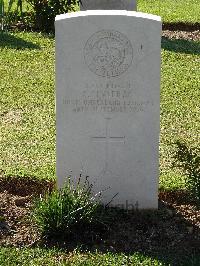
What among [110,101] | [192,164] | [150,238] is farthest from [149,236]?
[110,101]

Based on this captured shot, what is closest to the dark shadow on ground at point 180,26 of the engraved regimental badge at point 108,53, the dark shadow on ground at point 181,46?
the dark shadow on ground at point 181,46

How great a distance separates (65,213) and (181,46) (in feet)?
24.3

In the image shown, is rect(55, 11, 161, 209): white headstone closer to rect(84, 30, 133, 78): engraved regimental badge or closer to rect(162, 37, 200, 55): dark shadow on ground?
rect(84, 30, 133, 78): engraved regimental badge

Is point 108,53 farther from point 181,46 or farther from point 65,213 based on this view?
point 181,46

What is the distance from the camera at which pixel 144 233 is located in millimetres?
5215

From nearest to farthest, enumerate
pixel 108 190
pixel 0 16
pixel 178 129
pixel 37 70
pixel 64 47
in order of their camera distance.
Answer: pixel 64 47, pixel 108 190, pixel 178 129, pixel 37 70, pixel 0 16

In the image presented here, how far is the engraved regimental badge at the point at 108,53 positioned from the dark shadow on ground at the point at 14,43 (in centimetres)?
644

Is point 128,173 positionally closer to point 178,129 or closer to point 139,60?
point 139,60

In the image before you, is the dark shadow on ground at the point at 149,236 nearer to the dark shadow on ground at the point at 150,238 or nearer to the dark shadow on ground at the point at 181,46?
the dark shadow on ground at the point at 150,238

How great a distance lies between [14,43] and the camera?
38.6ft

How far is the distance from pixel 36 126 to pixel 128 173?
2.62 meters

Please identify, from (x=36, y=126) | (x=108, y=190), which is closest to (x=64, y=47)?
(x=108, y=190)

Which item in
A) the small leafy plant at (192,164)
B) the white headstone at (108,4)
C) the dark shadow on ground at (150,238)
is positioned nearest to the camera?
the dark shadow on ground at (150,238)

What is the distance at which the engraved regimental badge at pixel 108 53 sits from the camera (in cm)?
517
